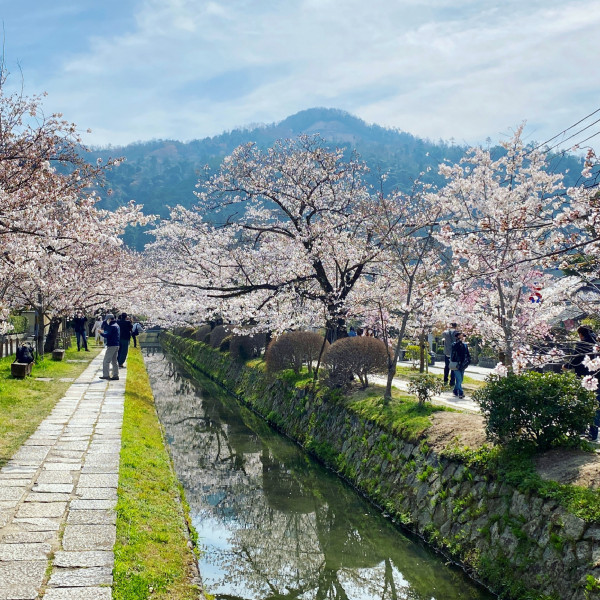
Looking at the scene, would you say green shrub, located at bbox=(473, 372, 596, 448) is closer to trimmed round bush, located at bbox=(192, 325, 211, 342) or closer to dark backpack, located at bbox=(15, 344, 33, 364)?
dark backpack, located at bbox=(15, 344, 33, 364)

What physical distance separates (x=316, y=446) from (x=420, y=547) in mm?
5566

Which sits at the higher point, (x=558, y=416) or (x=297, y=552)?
(x=558, y=416)

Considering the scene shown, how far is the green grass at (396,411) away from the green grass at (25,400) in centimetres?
664

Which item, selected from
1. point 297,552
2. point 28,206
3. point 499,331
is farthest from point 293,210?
point 297,552

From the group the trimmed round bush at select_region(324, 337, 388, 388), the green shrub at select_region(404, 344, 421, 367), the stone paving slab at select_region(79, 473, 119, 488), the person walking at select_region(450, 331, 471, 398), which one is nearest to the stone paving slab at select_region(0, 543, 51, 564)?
the stone paving slab at select_region(79, 473, 119, 488)

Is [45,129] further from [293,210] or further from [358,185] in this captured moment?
[358,185]

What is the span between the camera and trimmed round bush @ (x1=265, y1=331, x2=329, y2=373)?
1798 cm

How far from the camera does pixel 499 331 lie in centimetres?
1400

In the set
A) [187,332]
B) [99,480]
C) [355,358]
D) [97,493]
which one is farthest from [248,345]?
[187,332]

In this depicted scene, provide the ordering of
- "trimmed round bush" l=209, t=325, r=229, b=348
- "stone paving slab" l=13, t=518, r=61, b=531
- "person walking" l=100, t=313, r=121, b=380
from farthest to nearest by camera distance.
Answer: "trimmed round bush" l=209, t=325, r=229, b=348
"person walking" l=100, t=313, r=121, b=380
"stone paving slab" l=13, t=518, r=61, b=531

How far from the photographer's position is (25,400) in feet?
44.1

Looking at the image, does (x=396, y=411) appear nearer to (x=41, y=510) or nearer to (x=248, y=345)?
(x=41, y=510)

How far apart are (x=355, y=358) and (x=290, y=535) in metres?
6.02

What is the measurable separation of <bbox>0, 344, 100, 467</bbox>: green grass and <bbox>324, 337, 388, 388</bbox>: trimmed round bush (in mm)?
6997
